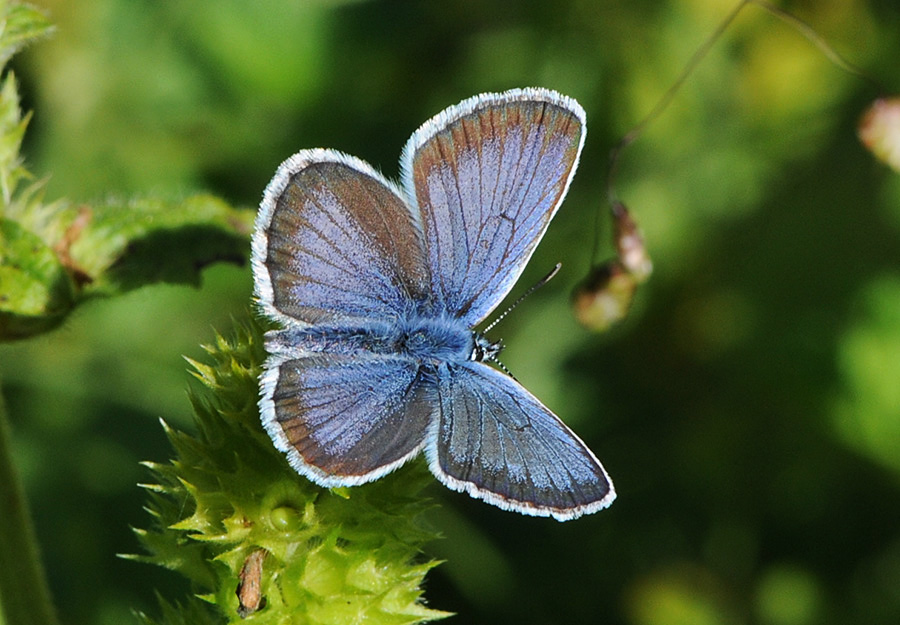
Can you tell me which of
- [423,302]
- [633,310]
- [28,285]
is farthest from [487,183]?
[633,310]

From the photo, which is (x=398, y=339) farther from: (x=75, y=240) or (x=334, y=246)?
(x=75, y=240)

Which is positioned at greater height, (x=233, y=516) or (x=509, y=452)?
(x=509, y=452)

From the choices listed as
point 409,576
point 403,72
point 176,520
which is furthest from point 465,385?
point 403,72

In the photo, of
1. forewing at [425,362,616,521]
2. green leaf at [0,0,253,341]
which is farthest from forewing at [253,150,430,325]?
green leaf at [0,0,253,341]

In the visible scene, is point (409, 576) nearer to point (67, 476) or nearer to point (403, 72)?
point (67, 476)

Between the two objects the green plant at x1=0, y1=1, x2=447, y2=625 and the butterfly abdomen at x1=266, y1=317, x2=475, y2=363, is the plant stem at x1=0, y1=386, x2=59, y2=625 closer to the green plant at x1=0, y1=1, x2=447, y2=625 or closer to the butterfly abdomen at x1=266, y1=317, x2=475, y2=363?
the green plant at x1=0, y1=1, x2=447, y2=625

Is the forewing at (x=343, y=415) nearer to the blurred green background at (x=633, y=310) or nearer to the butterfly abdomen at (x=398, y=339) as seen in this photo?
the butterfly abdomen at (x=398, y=339)

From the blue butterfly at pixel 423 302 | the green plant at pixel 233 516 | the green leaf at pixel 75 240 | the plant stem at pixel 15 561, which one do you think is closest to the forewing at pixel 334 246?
the blue butterfly at pixel 423 302
